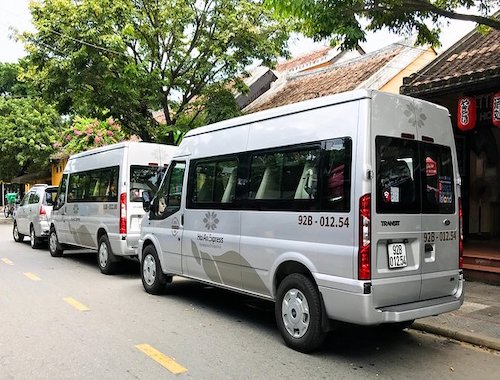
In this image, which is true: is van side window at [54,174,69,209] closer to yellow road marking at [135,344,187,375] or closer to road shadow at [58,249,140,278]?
road shadow at [58,249,140,278]

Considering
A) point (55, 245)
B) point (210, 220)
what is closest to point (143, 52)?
point (55, 245)

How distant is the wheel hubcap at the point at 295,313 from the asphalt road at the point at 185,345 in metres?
0.23

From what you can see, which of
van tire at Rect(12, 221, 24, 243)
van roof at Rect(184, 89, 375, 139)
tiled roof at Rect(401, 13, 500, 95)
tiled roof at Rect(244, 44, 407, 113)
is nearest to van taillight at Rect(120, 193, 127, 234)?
van roof at Rect(184, 89, 375, 139)

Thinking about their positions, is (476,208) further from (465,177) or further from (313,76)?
(313,76)

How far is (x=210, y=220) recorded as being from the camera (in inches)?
260

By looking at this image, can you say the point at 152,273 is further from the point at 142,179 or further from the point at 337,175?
the point at 337,175

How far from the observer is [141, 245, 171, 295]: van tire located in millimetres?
7792

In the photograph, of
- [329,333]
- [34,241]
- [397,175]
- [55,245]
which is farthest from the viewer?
[34,241]

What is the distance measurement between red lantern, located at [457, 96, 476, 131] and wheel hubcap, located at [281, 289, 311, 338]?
5.57 m

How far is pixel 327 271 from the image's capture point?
482cm

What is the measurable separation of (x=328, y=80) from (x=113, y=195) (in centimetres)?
857

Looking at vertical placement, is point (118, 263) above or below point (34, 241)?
below

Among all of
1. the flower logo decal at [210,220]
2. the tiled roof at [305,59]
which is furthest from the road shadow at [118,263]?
the tiled roof at [305,59]

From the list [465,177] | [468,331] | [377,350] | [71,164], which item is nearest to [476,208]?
[465,177]
